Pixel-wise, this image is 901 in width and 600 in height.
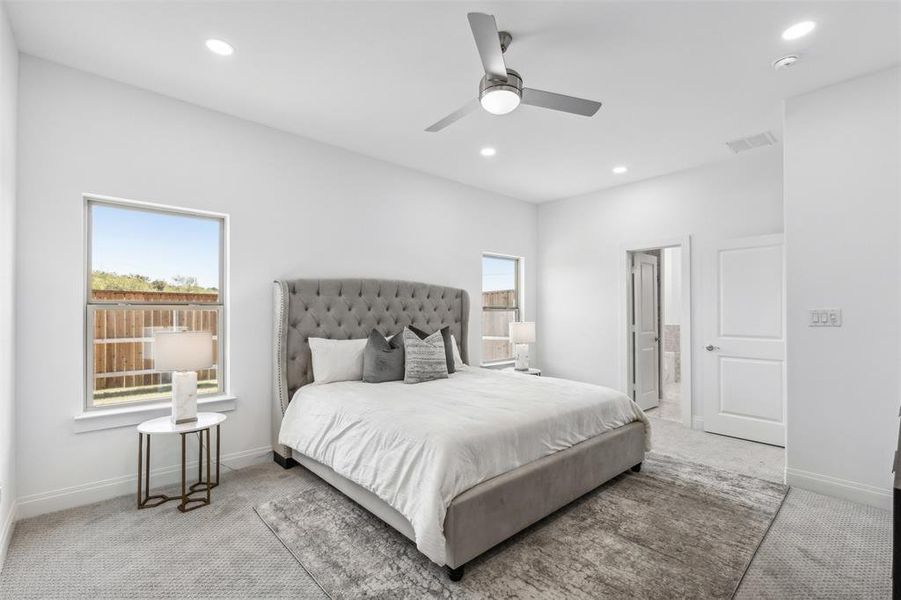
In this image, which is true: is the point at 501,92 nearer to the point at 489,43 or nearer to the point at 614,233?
the point at 489,43

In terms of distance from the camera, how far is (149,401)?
3.08m

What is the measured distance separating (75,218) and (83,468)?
161cm

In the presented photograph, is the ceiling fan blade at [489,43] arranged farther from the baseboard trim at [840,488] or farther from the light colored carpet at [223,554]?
the baseboard trim at [840,488]

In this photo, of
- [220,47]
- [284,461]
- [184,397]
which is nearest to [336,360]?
[284,461]

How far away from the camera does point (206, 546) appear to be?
7.54ft

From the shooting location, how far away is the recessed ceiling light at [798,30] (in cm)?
231

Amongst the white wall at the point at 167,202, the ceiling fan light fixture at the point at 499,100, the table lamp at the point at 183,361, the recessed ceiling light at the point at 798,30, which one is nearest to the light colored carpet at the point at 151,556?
the white wall at the point at 167,202

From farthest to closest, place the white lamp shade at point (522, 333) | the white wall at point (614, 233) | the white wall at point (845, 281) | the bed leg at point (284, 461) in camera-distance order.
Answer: the white lamp shade at point (522, 333) → the white wall at point (614, 233) → the bed leg at point (284, 461) → the white wall at point (845, 281)

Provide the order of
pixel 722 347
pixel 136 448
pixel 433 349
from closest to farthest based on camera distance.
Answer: pixel 136 448 < pixel 433 349 < pixel 722 347

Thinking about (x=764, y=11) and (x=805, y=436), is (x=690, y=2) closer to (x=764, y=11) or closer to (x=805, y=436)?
(x=764, y=11)

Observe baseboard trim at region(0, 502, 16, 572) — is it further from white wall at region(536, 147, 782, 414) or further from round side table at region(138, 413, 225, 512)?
white wall at region(536, 147, 782, 414)

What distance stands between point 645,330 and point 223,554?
5.03 metres

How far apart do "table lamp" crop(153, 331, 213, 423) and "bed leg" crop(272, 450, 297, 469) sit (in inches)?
32.8

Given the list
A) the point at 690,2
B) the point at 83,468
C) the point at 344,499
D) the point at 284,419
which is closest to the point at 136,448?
the point at 83,468
